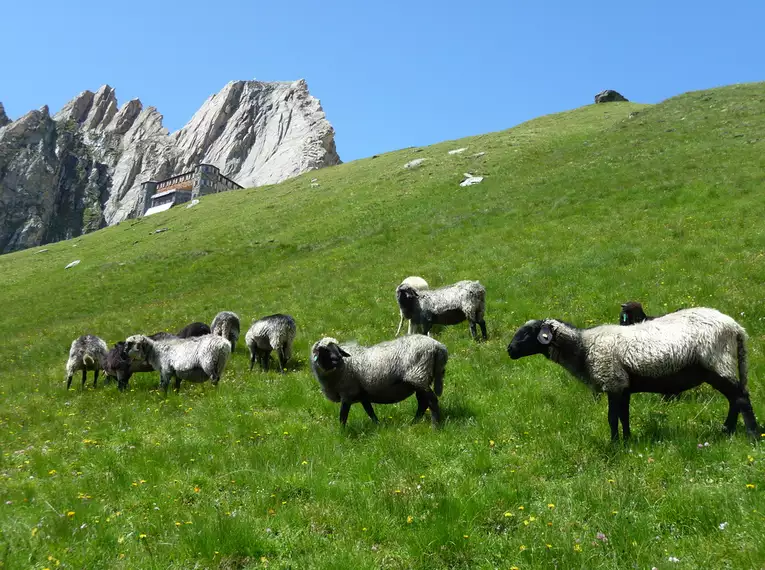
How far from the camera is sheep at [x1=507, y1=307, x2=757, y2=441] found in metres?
7.41

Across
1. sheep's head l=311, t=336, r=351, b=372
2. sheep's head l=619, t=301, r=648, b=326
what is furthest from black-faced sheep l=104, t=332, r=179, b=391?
sheep's head l=619, t=301, r=648, b=326

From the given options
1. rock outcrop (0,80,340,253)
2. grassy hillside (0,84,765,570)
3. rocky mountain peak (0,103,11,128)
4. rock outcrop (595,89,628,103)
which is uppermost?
rocky mountain peak (0,103,11,128)

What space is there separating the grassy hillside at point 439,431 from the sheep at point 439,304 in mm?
657

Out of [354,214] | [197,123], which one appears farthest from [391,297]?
[197,123]

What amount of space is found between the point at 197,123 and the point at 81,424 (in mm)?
183626

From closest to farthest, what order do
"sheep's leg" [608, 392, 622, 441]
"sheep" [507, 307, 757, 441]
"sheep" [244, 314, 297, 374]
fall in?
"sheep" [507, 307, 757, 441] < "sheep's leg" [608, 392, 622, 441] < "sheep" [244, 314, 297, 374]

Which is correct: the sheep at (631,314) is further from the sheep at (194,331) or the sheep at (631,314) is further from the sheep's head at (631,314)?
the sheep at (194,331)

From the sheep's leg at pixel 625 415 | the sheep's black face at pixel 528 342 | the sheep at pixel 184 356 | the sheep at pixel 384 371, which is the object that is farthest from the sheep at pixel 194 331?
the sheep's leg at pixel 625 415

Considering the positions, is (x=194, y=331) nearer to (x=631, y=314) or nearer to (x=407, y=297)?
(x=407, y=297)

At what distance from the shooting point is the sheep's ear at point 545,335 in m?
8.43

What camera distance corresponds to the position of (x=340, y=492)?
7121mm

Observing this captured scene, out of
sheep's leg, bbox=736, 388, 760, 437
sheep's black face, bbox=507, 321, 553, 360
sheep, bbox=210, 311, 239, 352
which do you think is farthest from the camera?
sheep, bbox=210, 311, 239, 352

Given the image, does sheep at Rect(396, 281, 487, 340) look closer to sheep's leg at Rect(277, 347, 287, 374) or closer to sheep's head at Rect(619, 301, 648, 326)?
sheep's leg at Rect(277, 347, 287, 374)

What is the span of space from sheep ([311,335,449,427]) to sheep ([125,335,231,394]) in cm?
522
